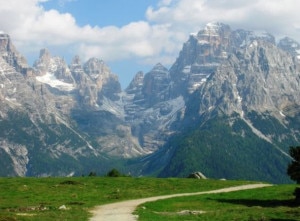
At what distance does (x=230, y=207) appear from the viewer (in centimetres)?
6456

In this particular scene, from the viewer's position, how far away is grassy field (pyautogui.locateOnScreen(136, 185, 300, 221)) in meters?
53.9

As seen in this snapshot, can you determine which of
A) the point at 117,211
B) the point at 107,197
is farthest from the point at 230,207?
the point at 107,197

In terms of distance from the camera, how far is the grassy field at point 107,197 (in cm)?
5631

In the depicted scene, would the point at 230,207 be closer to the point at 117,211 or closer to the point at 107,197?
the point at 117,211

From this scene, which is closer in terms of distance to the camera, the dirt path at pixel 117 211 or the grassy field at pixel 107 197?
the dirt path at pixel 117 211

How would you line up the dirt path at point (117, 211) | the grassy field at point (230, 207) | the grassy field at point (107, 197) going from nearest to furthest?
the dirt path at point (117, 211)
the grassy field at point (230, 207)
the grassy field at point (107, 197)

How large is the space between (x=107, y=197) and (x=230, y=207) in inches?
770

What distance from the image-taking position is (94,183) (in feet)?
309

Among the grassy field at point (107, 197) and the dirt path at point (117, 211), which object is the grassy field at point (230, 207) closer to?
the grassy field at point (107, 197)

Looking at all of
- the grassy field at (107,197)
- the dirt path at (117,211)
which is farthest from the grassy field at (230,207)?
the dirt path at (117,211)

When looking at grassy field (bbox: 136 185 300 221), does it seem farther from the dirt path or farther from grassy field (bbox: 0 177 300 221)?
the dirt path

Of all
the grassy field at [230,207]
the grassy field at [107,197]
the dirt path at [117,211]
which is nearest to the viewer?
the dirt path at [117,211]

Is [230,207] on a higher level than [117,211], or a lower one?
higher

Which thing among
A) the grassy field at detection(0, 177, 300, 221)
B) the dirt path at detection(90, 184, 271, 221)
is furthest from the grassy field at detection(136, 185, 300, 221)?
the dirt path at detection(90, 184, 271, 221)
